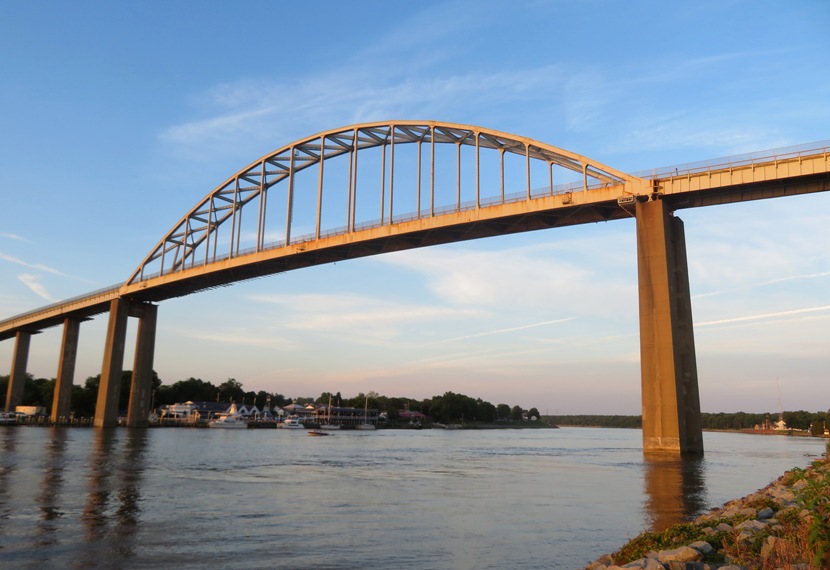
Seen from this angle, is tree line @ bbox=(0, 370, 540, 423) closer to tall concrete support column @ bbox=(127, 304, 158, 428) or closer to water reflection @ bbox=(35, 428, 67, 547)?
tall concrete support column @ bbox=(127, 304, 158, 428)

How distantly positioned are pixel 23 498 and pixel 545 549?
1418 cm

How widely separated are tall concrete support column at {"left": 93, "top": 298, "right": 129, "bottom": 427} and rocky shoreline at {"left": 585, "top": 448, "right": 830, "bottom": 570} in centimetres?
7406

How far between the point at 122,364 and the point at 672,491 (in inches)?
2667

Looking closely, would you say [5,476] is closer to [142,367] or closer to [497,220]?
[497,220]

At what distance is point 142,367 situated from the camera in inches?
2948

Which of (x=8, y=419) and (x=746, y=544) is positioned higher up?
(x=8, y=419)

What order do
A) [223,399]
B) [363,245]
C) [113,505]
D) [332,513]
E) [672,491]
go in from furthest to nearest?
[223,399], [363,245], [672,491], [113,505], [332,513]

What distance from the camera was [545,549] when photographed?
39.2 ft

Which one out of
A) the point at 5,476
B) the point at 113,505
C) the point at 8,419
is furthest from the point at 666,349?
the point at 8,419

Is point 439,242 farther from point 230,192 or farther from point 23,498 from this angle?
point 23,498

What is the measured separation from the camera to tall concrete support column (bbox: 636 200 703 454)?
34969 mm

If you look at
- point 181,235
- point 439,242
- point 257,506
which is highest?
point 181,235

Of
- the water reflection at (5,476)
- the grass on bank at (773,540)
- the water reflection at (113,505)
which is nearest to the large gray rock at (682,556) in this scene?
the grass on bank at (773,540)

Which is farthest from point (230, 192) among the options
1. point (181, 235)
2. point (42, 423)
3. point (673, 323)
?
point (673, 323)
